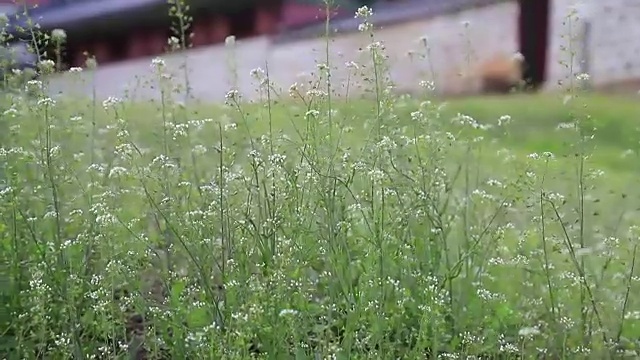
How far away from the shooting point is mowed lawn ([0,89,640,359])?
2.63 meters

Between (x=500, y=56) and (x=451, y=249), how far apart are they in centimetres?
647

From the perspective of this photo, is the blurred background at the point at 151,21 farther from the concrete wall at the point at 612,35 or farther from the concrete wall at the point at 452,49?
the concrete wall at the point at 612,35

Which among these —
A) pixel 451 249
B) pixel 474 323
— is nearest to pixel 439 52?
pixel 451 249

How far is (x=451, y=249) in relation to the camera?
12.1ft

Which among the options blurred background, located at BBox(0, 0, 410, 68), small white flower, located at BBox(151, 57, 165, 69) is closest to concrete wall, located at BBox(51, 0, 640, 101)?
blurred background, located at BBox(0, 0, 410, 68)

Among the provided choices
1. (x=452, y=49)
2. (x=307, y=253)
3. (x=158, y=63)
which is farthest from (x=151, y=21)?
(x=307, y=253)

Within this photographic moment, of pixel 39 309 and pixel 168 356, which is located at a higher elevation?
pixel 39 309

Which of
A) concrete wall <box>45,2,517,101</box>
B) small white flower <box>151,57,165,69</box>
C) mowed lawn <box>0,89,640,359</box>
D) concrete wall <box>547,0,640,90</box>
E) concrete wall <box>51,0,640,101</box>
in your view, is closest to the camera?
mowed lawn <box>0,89,640,359</box>

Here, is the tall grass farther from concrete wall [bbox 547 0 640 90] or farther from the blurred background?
concrete wall [bbox 547 0 640 90]

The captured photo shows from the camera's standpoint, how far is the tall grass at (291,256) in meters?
2.63

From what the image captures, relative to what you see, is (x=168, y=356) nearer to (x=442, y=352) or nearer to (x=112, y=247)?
(x=112, y=247)

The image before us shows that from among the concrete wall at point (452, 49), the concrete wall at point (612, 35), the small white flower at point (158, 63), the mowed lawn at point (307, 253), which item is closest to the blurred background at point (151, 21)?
the concrete wall at point (452, 49)

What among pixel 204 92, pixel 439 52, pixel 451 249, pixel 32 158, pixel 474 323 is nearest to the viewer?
pixel 32 158

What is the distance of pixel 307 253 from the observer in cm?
271
